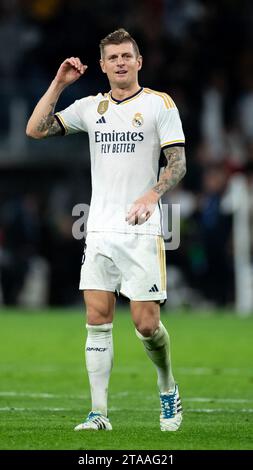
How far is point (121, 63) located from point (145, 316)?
1.71m

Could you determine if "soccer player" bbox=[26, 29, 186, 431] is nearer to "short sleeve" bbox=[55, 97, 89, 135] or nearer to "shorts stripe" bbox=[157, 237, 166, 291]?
"shorts stripe" bbox=[157, 237, 166, 291]

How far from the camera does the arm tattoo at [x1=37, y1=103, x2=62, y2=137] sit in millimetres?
9234

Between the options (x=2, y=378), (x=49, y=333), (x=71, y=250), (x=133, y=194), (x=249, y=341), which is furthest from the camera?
(x=71, y=250)

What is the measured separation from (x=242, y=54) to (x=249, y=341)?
29.2ft

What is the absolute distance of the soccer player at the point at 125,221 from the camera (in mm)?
8906

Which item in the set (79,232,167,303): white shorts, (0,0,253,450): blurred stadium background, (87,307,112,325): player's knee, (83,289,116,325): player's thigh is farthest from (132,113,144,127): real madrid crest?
(0,0,253,450): blurred stadium background

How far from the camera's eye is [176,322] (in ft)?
67.7

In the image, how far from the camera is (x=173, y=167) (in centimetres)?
890

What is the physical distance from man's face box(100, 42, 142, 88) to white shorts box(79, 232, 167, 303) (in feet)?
3.42

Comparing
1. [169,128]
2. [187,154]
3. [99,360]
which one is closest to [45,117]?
[169,128]

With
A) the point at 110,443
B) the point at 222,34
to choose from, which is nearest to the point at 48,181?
the point at 222,34

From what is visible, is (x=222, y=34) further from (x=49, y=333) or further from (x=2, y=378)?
(x=2, y=378)

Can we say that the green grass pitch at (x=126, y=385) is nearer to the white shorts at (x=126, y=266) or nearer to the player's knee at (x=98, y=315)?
the player's knee at (x=98, y=315)

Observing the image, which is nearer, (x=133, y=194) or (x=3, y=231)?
(x=133, y=194)
